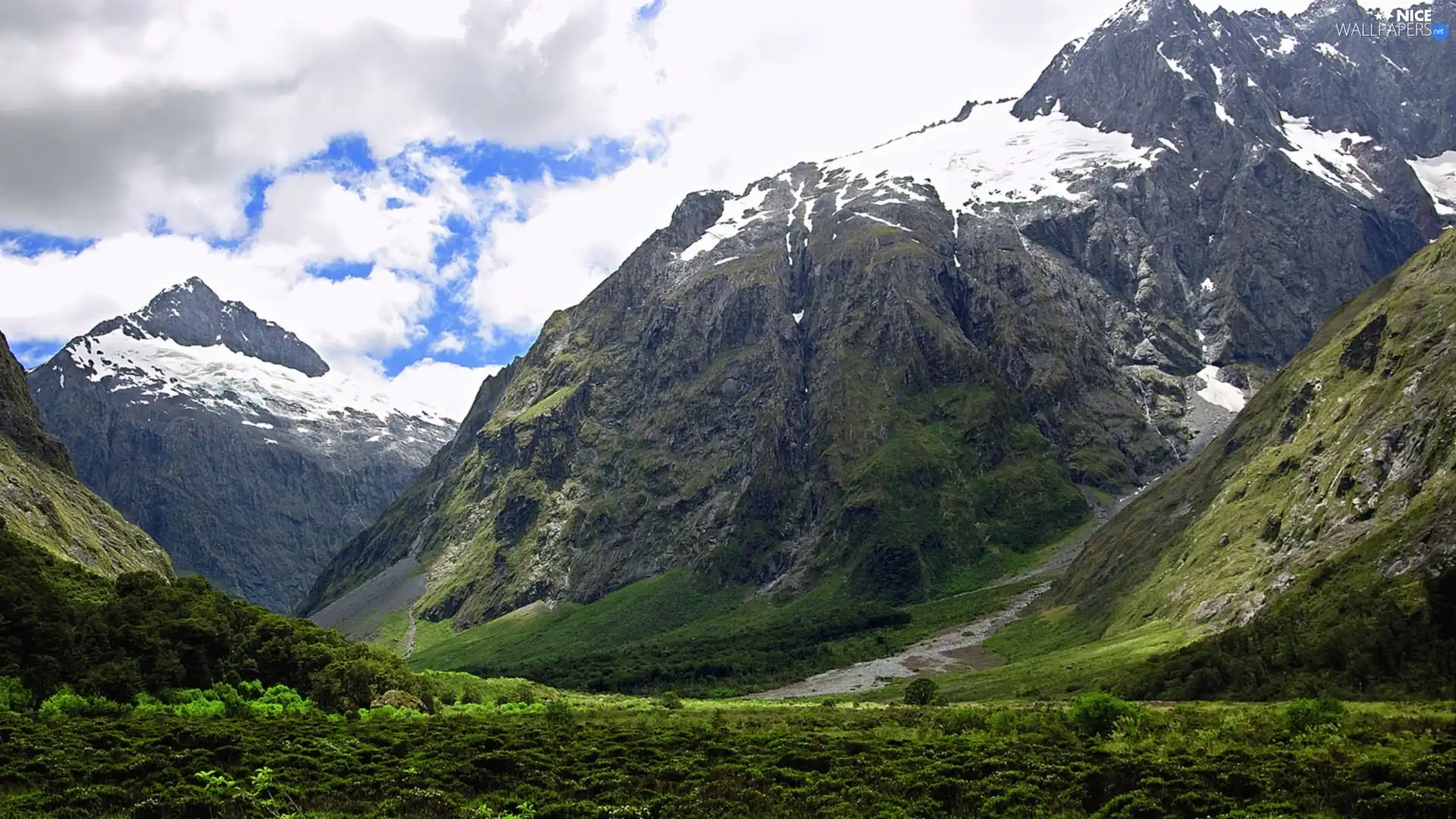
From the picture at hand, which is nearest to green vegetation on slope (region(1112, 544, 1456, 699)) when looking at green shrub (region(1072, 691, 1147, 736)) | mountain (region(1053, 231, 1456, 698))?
mountain (region(1053, 231, 1456, 698))

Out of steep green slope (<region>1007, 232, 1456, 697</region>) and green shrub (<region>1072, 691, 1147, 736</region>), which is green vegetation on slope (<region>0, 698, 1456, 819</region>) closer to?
green shrub (<region>1072, 691, 1147, 736</region>)

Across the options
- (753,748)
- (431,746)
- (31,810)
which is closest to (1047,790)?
(753,748)

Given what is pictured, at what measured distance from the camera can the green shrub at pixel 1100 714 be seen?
6042cm

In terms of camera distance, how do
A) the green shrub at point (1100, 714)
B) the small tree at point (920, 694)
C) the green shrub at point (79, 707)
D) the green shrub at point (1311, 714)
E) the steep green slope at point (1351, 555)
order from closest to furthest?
the green shrub at point (1311, 714), the green shrub at point (1100, 714), the green shrub at point (79, 707), the steep green slope at point (1351, 555), the small tree at point (920, 694)

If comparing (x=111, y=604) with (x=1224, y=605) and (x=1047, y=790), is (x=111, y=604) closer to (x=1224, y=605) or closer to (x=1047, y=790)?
(x=1047, y=790)

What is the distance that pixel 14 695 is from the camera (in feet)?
246

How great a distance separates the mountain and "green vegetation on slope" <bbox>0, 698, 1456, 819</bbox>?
608 inches

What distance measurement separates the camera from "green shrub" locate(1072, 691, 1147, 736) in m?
60.4

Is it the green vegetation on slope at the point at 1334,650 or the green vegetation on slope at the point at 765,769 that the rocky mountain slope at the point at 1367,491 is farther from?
the green vegetation on slope at the point at 765,769

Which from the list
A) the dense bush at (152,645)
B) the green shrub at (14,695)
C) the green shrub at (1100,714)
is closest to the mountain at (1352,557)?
the green shrub at (1100,714)

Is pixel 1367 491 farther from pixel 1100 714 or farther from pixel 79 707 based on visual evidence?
pixel 79 707

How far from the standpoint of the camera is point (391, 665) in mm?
110875

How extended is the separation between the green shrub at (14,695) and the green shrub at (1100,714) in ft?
247

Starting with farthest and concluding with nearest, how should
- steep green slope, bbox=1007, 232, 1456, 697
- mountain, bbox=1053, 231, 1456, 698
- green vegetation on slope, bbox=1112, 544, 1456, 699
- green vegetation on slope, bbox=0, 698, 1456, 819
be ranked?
steep green slope, bbox=1007, 232, 1456, 697
mountain, bbox=1053, 231, 1456, 698
green vegetation on slope, bbox=1112, 544, 1456, 699
green vegetation on slope, bbox=0, 698, 1456, 819
